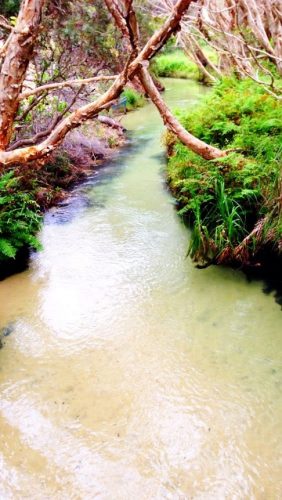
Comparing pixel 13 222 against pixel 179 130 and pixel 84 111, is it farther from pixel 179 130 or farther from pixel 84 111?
pixel 179 130

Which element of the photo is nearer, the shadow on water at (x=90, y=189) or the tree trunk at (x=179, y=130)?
the tree trunk at (x=179, y=130)

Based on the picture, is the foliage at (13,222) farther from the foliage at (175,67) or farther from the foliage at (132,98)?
the foliage at (175,67)

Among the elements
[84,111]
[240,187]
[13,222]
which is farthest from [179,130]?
[13,222]

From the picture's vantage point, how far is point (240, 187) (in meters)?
5.00

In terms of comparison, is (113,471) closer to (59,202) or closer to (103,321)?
(103,321)

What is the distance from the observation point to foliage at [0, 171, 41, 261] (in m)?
4.92

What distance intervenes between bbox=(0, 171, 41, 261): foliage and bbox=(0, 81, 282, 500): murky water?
0.42m

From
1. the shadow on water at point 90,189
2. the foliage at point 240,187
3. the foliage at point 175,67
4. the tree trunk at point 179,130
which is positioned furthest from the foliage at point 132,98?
the tree trunk at point 179,130

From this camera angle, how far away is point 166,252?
5484 mm

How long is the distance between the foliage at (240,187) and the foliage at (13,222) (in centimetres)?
221

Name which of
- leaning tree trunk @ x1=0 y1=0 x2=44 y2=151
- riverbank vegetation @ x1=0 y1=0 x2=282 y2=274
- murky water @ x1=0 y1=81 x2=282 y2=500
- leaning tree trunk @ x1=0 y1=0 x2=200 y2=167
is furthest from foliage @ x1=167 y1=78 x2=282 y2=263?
leaning tree trunk @ x1=0 y1=0 x2=44 y2=151

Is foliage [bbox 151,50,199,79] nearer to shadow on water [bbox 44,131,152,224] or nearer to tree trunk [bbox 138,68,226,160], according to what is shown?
shadow on water [bbox 44,131,152,224]

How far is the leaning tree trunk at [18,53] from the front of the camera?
12.7 ft

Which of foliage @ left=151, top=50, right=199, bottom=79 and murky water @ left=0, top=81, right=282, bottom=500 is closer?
murky water @ left=0, top=81, right=282, bottom=500
